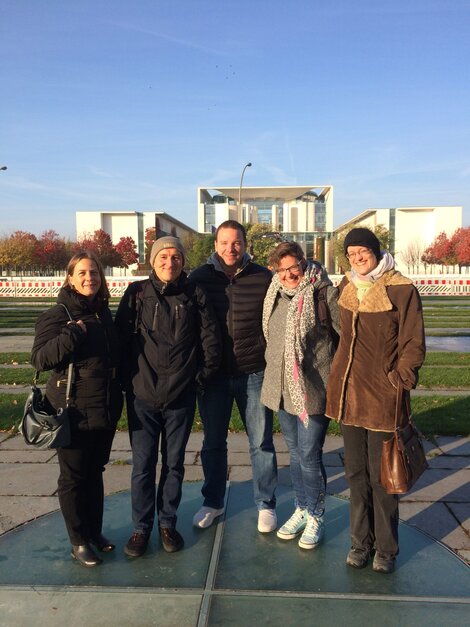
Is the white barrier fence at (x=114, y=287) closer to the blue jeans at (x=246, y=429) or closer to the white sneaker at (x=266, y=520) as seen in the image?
the blue jeans at (x=246, y=429)

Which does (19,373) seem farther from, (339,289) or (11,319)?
(11,319)

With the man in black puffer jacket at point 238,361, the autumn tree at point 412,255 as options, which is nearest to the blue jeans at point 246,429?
the man in black puffer jacket at point 238,361

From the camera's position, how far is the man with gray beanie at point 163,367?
3.24 meters

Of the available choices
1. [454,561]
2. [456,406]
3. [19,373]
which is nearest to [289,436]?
[454,561]

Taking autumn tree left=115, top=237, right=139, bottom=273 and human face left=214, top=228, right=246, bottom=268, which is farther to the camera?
autumn tree left=115, top=237, right=139, bottom=273

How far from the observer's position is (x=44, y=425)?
2967mm

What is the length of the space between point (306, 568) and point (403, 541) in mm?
727

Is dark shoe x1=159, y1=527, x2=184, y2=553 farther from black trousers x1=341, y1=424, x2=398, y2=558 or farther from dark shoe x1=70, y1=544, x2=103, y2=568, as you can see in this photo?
black trousers x1=341, y1=424, x2=398, y2=558

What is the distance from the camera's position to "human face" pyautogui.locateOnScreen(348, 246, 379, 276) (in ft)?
9.78

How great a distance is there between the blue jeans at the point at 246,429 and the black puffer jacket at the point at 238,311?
0.38 feet

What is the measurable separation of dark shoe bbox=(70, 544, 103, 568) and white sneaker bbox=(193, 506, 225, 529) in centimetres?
72

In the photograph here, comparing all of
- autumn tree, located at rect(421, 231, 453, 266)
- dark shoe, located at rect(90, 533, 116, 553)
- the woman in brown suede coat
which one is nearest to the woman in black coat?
dark shoe, located at rect(90, 533, 116, 553)

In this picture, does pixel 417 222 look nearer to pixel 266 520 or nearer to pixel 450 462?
pixel 450 462

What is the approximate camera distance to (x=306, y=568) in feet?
10.3
